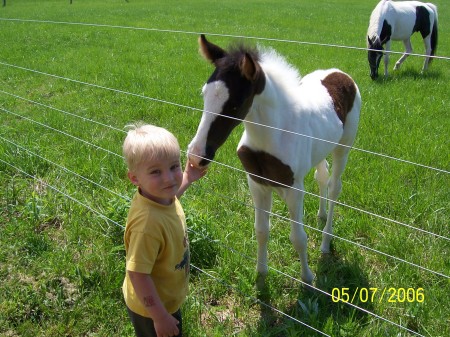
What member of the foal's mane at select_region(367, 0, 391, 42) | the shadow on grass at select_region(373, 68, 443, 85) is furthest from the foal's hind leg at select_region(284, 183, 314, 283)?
the foal's mane at select_region(367, 0, 391, 42)

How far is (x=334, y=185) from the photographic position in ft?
11.4

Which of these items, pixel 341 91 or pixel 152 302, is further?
pixel 341 91

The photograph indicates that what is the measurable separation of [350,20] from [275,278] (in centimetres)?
1535

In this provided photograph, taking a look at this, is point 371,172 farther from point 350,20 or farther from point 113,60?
point 350,20

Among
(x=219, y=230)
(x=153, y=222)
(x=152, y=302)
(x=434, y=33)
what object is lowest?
(x=219, y=230)

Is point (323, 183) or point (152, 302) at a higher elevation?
point (152, 302)

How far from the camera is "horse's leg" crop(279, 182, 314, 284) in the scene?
2619mm

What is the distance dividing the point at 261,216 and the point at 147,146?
1352mm

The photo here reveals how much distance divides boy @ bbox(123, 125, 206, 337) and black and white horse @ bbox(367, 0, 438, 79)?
23.5ft

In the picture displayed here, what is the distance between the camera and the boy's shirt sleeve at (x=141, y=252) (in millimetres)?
1674

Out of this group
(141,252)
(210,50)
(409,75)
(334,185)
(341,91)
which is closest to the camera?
(141,252)

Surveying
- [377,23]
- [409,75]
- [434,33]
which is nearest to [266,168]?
[409,75]

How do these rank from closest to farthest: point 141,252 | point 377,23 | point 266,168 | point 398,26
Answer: point 141,252 < point 266,168 < point 377,23 < point 398,26

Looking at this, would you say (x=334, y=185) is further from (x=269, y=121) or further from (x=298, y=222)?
(x=269, y=121)
